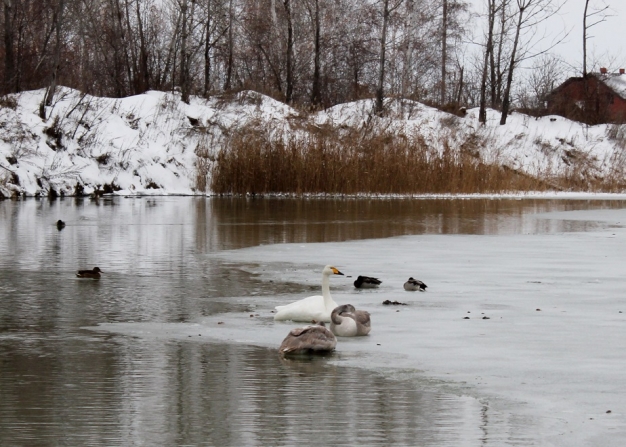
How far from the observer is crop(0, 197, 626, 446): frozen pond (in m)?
4.33

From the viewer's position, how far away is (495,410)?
4605 millimetres

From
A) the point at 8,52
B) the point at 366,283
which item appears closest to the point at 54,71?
the point at 8,52

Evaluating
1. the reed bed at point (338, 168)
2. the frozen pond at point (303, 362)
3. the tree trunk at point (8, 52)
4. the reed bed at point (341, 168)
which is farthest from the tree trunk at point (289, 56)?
the frozen pond at point (303, 362)

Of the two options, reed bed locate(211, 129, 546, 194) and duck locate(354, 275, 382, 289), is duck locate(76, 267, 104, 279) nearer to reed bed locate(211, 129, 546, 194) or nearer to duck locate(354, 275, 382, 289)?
duck locate(354, 275, 382, 289)

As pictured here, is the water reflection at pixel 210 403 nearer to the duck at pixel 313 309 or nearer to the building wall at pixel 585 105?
the duck at pixel 313 309

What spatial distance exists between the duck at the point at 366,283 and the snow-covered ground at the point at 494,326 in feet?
0.32

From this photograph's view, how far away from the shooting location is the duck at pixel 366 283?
8.91 m

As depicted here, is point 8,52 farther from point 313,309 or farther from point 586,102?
point 313,309

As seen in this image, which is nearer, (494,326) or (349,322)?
(349,322)

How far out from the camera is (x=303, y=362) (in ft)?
18.9

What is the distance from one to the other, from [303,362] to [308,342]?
15 centimetres

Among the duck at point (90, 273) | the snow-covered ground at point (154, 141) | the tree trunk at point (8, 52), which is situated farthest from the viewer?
the tree trunk at point (8, 52)

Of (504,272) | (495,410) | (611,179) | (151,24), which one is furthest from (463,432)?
(151,24)

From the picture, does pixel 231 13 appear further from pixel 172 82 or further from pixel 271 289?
pixel 271 289
